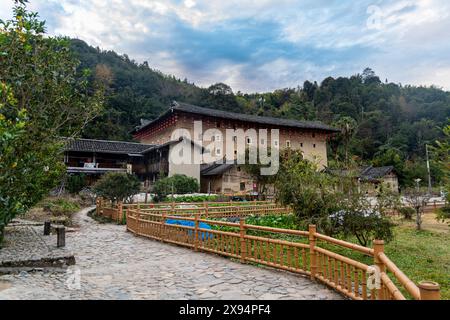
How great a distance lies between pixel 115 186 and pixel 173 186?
7.41m

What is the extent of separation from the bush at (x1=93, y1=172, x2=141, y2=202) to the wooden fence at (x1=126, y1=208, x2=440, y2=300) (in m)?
5.75

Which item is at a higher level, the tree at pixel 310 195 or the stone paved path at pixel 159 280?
the tree at pixel 310 195

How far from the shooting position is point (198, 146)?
33.2 m

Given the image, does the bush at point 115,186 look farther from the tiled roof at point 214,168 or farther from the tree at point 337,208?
the tiled roof at point 214,168

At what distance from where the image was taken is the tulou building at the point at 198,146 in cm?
3119

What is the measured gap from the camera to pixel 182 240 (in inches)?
357

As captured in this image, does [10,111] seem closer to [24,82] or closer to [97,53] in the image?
[24,82]

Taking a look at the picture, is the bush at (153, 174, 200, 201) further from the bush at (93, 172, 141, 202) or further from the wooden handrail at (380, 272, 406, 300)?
the wooden handrail at (380, 272, 406, 300)

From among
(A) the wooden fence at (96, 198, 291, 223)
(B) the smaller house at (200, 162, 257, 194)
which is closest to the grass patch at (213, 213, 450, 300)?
(A) the wooden fence at (96, 198, 291, 223)

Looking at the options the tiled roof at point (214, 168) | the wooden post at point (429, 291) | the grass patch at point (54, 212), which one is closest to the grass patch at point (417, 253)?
the wooden post at point (429, 291)

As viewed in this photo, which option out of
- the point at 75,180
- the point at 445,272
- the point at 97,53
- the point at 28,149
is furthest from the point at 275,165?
the point at 97,53

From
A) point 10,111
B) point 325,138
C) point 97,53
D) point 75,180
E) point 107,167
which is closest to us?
point 10,111

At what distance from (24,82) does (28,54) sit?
2.21 feet

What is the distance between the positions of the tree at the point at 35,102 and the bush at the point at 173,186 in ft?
38.7
